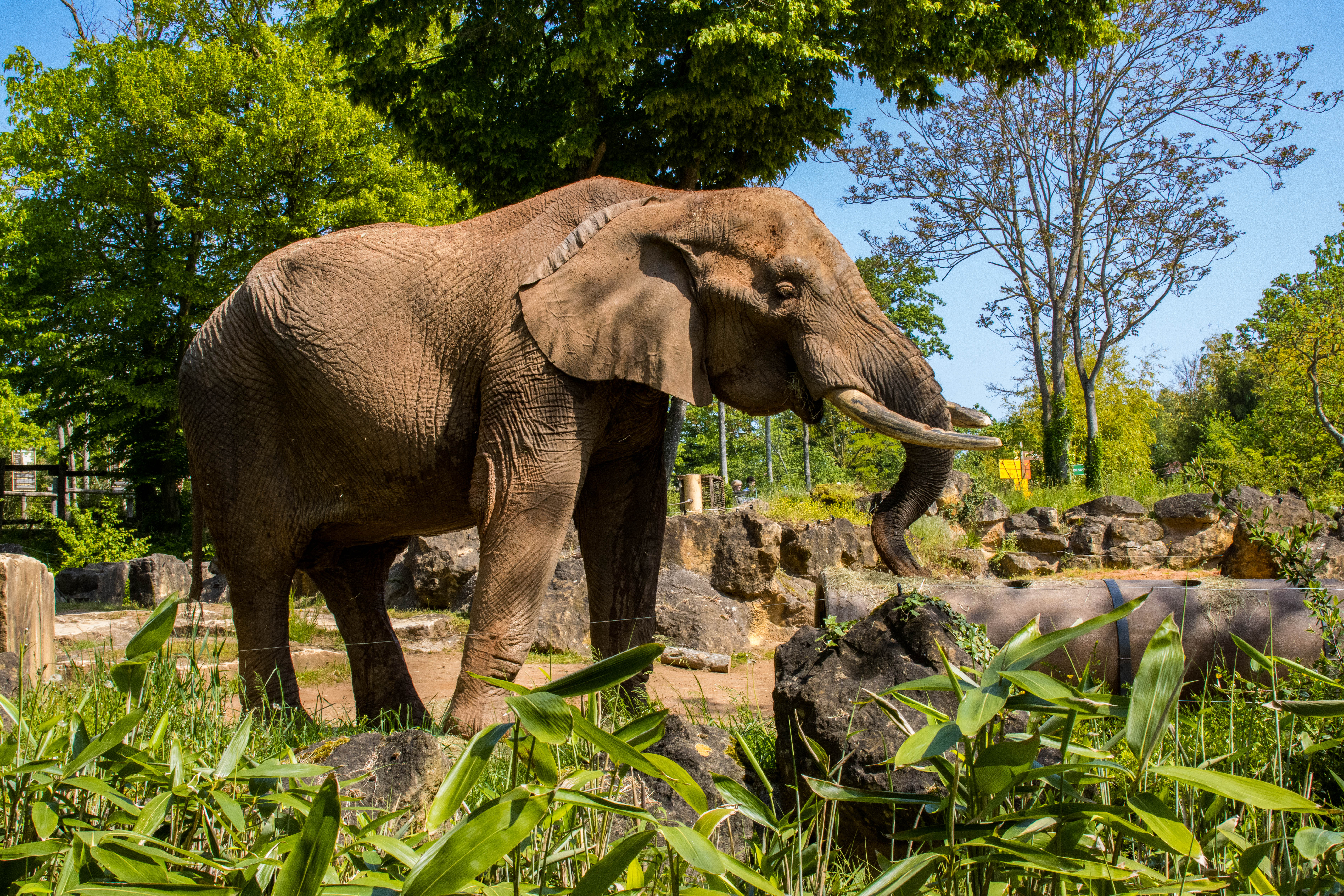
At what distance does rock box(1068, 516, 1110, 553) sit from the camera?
15.6m

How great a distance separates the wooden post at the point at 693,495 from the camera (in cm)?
2008

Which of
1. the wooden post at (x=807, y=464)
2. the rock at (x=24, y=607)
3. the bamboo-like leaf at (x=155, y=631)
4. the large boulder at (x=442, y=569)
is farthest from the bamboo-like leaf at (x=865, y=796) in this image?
the wooden post at (x=807, y=464)

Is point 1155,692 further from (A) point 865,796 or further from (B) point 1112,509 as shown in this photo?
(B) point 1112,509

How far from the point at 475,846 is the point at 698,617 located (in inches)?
284

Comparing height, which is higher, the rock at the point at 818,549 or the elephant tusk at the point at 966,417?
the elephant tusk at the point at 966,417

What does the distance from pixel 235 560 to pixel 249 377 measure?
0.73 metres

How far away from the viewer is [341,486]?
11.8 feet

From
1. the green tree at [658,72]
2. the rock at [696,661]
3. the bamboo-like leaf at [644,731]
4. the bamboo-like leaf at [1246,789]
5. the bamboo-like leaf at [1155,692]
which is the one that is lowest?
the rock at [696,661]

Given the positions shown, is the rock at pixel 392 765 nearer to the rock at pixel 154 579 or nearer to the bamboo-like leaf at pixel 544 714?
the bamboo-like leaf at pixel 544 714

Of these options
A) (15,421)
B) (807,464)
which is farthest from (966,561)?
(15,421)

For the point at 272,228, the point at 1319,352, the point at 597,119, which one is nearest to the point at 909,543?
the point at 597,119

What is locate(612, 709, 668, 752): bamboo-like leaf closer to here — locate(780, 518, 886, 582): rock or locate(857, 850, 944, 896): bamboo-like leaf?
locate(857, 850, 944, 896): bamboo-like leaf

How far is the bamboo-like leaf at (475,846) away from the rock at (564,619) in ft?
21.4

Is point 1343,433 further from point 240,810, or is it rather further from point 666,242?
point 240,810
